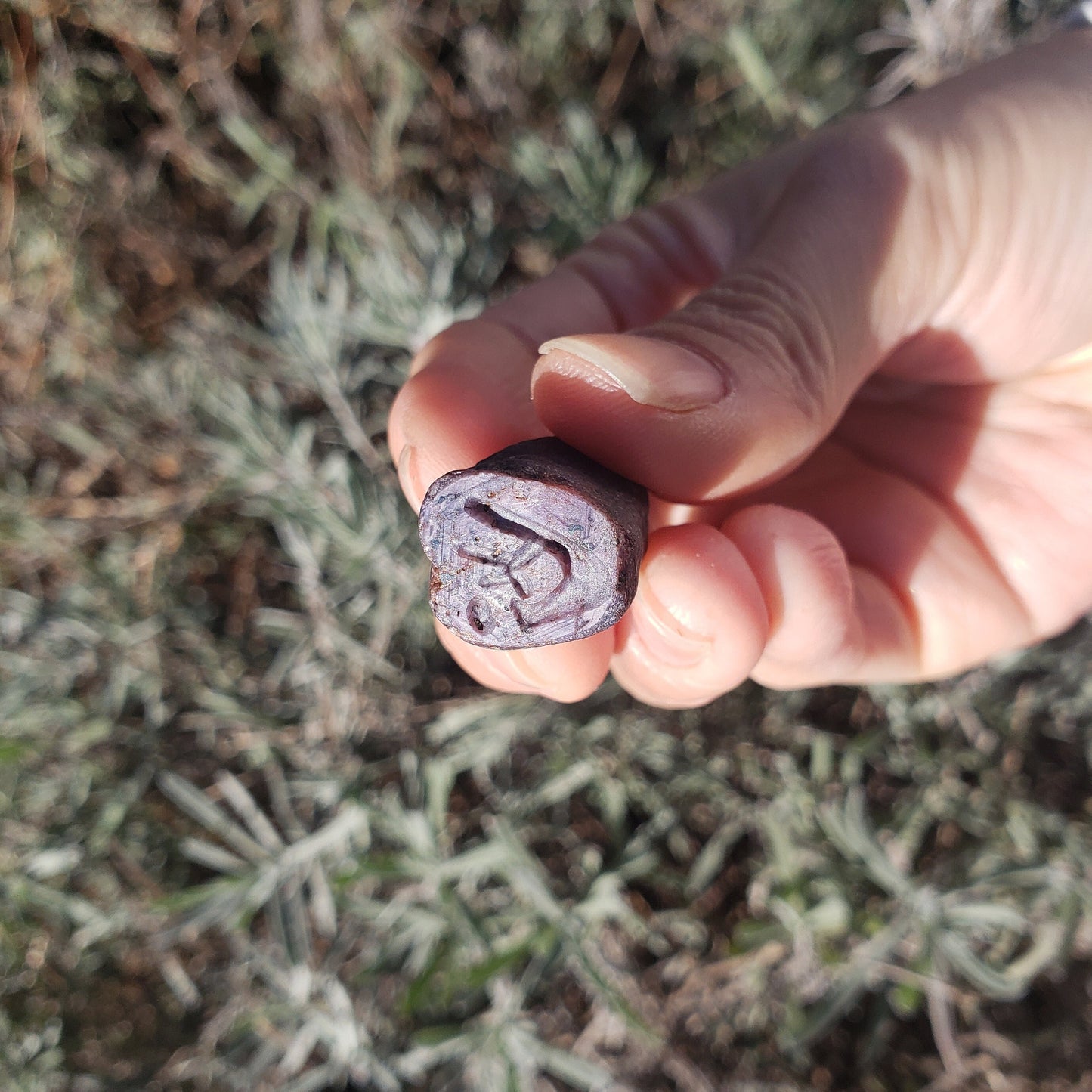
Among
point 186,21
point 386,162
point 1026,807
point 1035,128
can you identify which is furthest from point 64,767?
point 1035,128

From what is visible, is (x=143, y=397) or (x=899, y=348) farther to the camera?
(x=143, y=397)

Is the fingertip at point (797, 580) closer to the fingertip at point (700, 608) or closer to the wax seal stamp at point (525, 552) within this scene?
the fingertip at point (700, 608)

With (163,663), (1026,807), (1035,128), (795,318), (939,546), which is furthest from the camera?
(163,663)

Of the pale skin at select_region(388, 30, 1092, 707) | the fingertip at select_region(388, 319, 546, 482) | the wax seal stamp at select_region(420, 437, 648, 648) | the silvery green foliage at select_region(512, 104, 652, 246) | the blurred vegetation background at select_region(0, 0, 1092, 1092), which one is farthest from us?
the silvery green foliage at select_region(512, 104, 652, 246)

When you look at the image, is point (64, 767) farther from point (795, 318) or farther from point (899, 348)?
point (899, 348)

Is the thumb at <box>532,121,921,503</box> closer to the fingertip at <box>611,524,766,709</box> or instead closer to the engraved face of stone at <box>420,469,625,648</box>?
the fingertip at <box>611,524,766,709</box>

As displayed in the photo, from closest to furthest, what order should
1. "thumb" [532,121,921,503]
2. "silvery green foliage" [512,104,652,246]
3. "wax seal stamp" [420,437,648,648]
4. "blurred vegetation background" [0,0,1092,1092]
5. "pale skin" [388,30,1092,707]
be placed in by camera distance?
"wax seal stamp" [420,437,648,648] → "thumb" [532,121,921,503] → "pale skin" [388,30,1092,707] → "blurred vegetation background" [0,0,1092,1092] → "silvery green foliage" [512,104,652,246]

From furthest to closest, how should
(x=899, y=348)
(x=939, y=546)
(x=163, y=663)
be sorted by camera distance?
(x=163, y=663), (x=939, y=546), (x=899, y=348)

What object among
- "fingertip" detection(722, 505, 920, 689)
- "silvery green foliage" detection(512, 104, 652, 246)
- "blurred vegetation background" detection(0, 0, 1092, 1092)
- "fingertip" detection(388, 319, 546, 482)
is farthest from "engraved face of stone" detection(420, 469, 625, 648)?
"silvery green foliage" detection(512, 104, 652, 246)
